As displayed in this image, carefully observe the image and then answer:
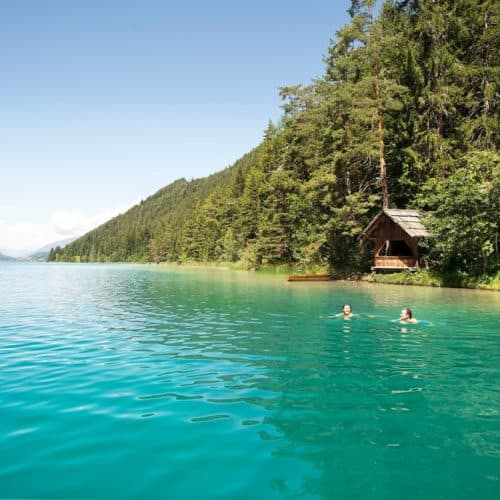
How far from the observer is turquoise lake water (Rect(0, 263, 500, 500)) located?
516 centimetres

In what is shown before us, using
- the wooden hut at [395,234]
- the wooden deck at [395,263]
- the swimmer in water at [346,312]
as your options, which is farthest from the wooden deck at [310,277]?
the swimmer in water at [346,312]

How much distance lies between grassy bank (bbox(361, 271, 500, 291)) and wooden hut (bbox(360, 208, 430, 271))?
2.58 feet

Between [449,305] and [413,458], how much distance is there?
18.7m

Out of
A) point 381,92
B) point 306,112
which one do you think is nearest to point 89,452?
point 381,92

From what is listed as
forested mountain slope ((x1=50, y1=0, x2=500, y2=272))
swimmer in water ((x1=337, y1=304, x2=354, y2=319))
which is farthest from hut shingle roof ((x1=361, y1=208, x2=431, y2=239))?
swimmer in water ((x1=337, y1=304, x2=354, y2=319))

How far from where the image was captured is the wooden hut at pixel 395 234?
3572cm

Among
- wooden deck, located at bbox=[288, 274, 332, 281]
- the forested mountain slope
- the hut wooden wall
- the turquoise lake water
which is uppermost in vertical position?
the forested mountain slope

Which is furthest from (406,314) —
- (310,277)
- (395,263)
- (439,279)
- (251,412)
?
(310,277)

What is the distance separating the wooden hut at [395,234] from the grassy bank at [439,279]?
787 mm

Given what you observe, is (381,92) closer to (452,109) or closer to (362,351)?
(452,109)

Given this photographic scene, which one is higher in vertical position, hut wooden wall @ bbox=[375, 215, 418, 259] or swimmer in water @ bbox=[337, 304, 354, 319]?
hut wooden wall @ bbox=[375, 215, 418, 259]

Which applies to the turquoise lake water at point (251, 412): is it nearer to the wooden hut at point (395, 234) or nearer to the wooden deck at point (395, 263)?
the wooden hut at point (395, 234)

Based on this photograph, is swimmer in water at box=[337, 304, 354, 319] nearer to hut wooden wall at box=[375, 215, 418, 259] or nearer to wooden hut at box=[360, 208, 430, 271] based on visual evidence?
wooden hut at box=[360, 208, 430, 271]

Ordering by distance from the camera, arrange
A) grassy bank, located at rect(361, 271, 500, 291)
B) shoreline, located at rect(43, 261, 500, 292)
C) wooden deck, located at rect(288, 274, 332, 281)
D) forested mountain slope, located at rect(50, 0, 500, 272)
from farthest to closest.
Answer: wooden deck, located at rect(288, 274, 332, 281), forested mountain slope, located at rect(50, 0, 500, 272), shoreline, located at rect(43, 261, 500, 292), grassy bank, located at rect(361, 271, 500, 291)
